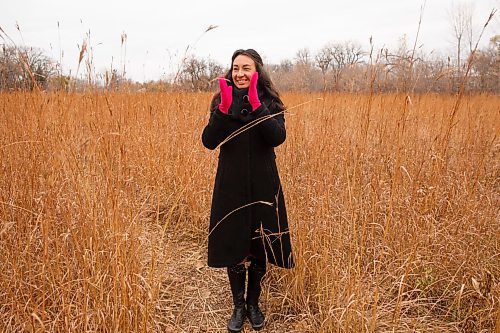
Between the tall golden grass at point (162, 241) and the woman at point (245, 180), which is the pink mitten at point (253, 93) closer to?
the woman at point (245, 180)

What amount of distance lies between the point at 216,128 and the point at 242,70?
1.09 ft

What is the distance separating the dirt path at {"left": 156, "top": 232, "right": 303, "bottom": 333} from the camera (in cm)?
166

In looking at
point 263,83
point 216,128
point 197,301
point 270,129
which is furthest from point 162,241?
point 263,83

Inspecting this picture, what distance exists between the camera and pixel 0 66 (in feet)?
6.53

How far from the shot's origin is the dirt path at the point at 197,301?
5.43 ft

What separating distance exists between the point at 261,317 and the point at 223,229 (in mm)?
578

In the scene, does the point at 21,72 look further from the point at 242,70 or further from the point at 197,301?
the point at 197,301

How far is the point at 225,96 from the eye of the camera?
1406mm

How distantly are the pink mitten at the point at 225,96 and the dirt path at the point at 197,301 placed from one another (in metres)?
0.77

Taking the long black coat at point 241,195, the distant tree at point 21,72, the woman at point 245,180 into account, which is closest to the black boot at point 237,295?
the woman at point 245,180

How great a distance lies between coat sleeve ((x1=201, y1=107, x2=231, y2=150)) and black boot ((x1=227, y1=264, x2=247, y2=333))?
2.28ft

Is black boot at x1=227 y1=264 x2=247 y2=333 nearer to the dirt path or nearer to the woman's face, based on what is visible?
the dirt path

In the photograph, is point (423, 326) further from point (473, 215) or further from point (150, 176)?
point (150, 176)

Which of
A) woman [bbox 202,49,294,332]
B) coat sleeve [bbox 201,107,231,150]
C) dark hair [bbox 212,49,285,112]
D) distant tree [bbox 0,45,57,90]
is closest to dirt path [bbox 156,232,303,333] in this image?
woman [bbox 202,49,294,332]
